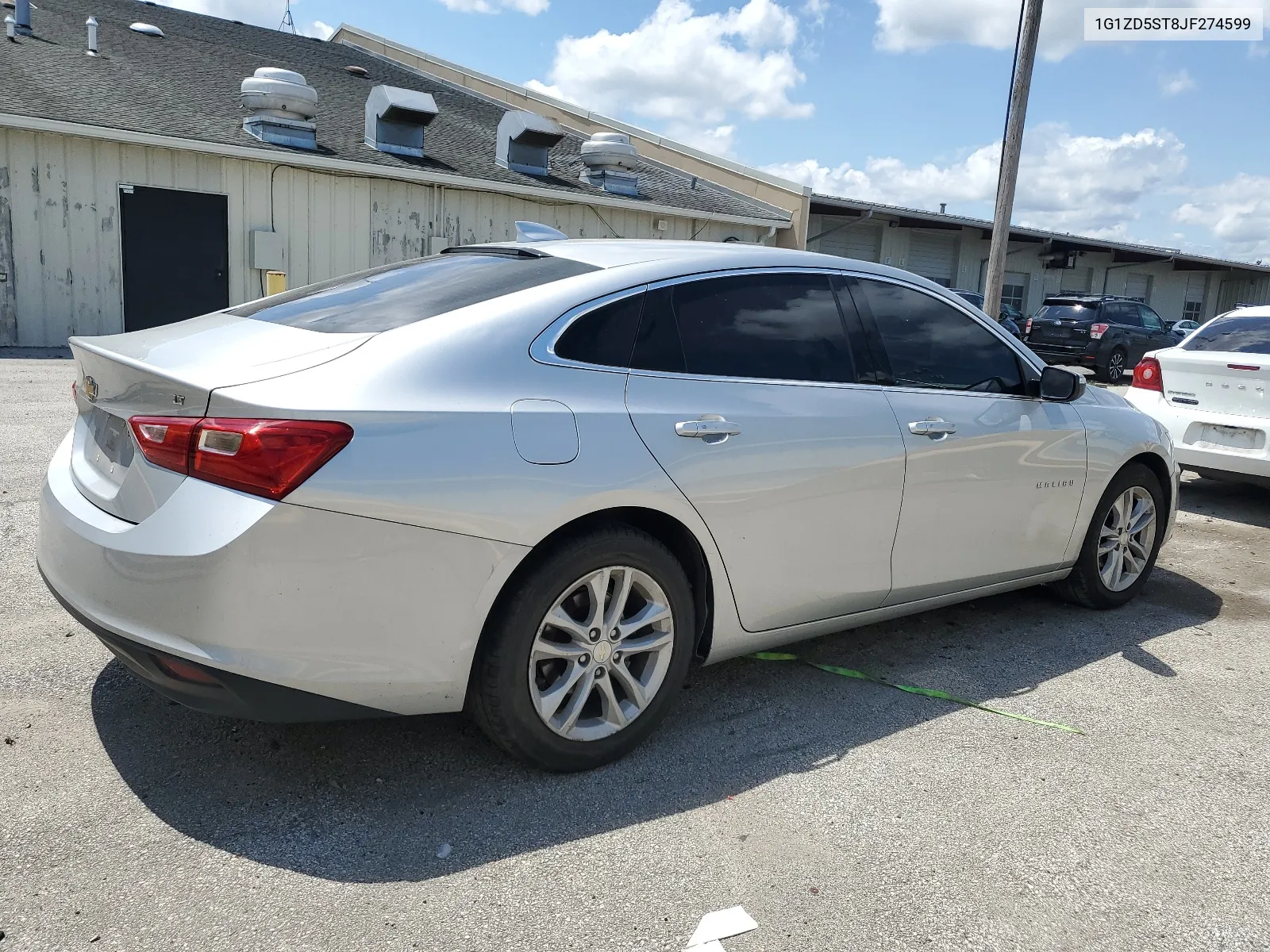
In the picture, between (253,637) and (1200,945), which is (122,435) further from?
(1200,945)

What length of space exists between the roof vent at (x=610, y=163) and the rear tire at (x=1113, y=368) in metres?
9.73

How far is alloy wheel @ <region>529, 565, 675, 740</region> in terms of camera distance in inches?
113

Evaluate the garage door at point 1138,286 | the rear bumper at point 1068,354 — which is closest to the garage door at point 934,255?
the rear bumper at point 1068,354

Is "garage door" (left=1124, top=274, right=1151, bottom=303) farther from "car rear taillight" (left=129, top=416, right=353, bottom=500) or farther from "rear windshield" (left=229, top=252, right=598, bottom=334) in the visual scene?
"car rear taillight" (left=129, top=416, right=353, bottom=500)

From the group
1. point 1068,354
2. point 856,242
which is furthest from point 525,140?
point 856,242

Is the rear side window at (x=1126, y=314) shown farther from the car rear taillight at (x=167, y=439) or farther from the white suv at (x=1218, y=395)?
the car rear taillight at (x=167, y=439)

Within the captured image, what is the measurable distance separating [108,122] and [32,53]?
3329 millimetres

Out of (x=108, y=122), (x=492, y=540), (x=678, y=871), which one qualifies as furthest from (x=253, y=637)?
(x=108, y=122)

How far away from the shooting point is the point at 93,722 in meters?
3.12

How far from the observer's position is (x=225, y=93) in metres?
16.2

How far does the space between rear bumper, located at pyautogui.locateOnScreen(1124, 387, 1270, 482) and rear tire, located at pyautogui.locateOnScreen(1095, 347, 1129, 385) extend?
1318 centimetres

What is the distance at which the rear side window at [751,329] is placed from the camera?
3184mm

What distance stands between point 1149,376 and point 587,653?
626 cm

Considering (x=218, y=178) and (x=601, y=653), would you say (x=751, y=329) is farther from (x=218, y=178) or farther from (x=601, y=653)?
(x=218, y=178)
